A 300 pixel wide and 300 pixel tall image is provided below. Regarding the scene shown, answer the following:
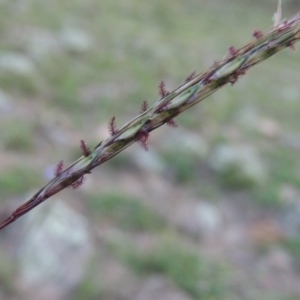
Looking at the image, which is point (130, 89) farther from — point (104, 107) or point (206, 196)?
point (206, 196)

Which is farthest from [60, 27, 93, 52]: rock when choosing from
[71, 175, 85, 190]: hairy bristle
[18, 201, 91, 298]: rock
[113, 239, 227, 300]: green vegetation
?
[71, 175, 85, 190]: hairy bristle

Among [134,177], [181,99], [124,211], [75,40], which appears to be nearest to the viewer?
[181,99]

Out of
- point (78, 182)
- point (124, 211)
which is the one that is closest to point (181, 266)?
point (124, 211)

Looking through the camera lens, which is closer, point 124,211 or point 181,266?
point 181,266

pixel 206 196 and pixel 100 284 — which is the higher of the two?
pixel 206 196

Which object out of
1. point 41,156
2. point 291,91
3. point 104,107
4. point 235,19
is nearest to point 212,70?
point 41,156

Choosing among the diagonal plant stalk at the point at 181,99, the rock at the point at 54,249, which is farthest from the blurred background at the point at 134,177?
the diagonal plant stalk at the point at 181,99

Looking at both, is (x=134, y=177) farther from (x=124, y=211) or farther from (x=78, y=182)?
(x=78, y=182)
